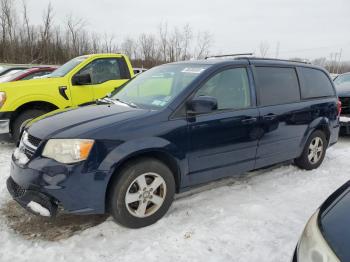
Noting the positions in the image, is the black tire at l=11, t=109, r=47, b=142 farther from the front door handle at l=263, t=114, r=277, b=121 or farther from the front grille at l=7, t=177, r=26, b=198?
the front door handle at l=263, t=114, r=277, b=121

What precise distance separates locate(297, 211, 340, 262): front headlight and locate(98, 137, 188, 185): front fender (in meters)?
1.63

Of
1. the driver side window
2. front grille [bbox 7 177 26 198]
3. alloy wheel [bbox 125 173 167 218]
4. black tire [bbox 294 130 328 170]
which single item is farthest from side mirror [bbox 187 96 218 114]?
the driver side window

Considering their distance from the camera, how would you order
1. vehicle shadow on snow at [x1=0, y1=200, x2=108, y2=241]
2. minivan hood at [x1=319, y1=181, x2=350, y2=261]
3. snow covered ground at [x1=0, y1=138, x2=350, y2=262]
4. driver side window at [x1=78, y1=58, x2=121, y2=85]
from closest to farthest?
minivan hood at [x1=319, y1=181, x2=350, y2=261] → snow covered ground at [x1=0, y1=138, x2=350, y2=262] → vehicle shadow on snow at [x1=0, y1=200, x2=108, y2=241] → driver side window at [x1=78, y1=58, x2=121, y2=85]

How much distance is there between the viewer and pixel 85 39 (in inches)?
1740

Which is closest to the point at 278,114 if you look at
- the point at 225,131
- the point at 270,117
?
the point at 270,117

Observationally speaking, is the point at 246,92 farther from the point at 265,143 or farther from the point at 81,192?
the point at 81,192

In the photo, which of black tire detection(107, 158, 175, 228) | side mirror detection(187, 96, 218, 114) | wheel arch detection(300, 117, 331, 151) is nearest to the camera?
black tire detection(107, 158, 175, 228)

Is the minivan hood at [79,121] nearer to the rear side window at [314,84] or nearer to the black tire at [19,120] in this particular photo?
the black tire at [19,120]

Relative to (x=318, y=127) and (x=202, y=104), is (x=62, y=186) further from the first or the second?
(x=318, y=127)

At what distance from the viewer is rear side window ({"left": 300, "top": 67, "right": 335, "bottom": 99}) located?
193 inches

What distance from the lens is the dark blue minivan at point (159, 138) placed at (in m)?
2.90

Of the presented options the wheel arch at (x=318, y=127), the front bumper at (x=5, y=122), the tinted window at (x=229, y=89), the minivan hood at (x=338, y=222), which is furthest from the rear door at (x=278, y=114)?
the front bumper at (x=5, y=122)

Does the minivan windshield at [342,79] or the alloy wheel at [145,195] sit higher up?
the minivan windshield at [342,79]

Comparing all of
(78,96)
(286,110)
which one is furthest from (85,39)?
(286,110)
